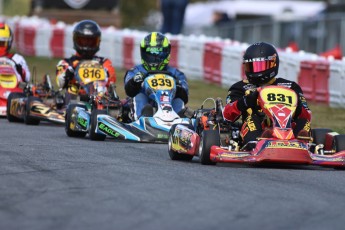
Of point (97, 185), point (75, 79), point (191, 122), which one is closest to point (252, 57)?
point (191, 122)

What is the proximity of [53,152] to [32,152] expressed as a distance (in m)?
0.20

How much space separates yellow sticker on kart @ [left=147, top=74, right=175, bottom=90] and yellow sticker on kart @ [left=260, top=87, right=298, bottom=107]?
3077mm

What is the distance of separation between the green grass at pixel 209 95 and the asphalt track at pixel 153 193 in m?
5.25

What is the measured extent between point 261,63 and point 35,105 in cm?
502

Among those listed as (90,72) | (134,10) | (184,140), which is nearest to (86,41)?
(90,72)

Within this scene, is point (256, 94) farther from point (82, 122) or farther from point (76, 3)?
point (76, 3)

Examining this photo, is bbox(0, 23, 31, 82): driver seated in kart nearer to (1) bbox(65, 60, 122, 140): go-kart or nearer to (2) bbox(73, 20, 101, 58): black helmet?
(2) bbox(73, 20, 101, 58): black helmet

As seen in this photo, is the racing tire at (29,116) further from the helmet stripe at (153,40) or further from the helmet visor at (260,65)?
the helmet visor at (260,65)

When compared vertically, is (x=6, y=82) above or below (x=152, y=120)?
above

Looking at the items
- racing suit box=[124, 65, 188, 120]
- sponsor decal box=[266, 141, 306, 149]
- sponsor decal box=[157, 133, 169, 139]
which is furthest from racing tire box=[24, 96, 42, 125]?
sponsor decal box=[266, 141, 306, 149]

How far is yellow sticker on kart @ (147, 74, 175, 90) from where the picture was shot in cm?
1375

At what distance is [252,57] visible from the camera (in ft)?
37.1

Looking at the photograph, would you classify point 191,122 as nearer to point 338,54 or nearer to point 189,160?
point 189,160

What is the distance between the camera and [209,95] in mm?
22219
